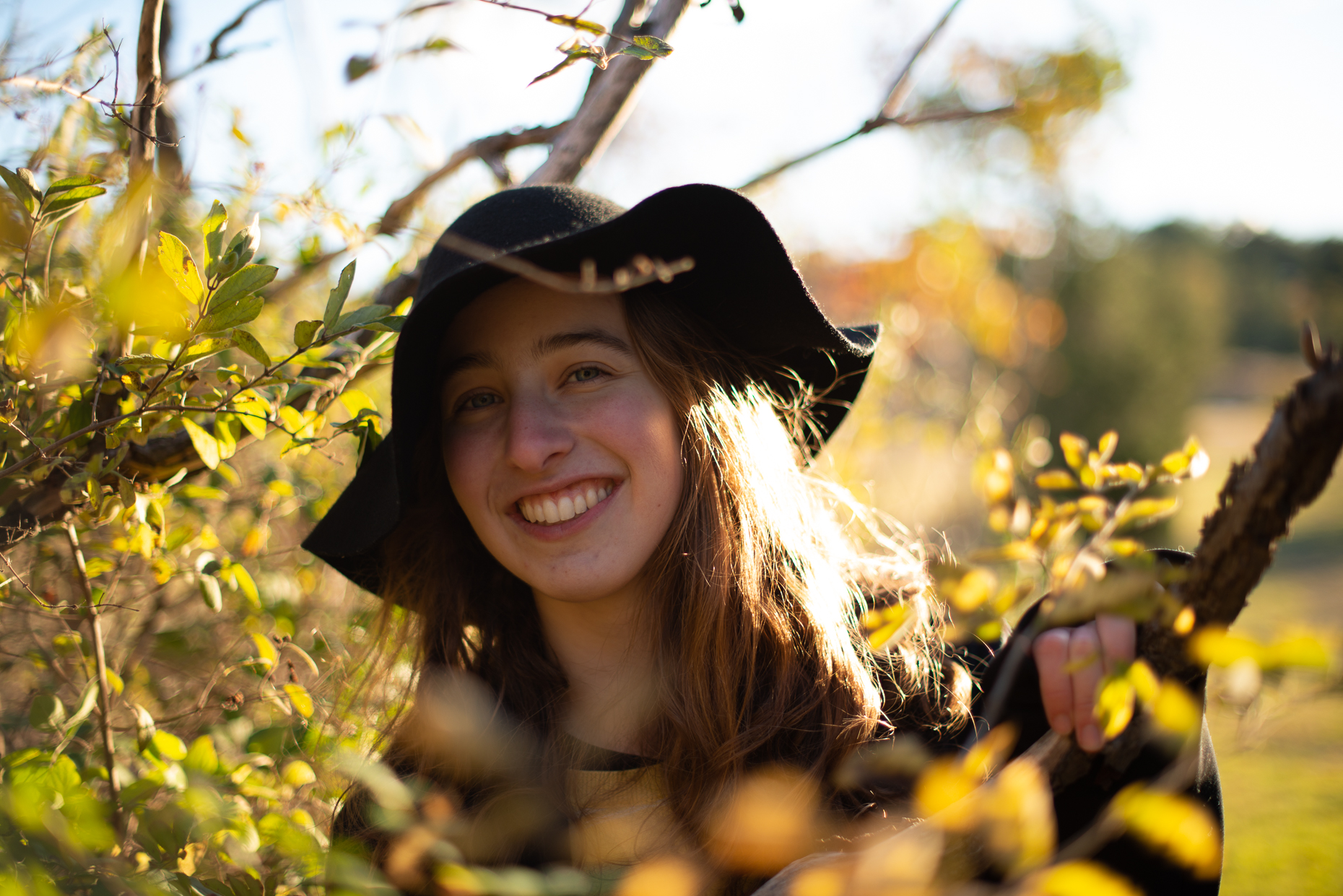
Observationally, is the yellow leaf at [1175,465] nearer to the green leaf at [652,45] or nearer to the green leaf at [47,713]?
the green leaf at [652,45]

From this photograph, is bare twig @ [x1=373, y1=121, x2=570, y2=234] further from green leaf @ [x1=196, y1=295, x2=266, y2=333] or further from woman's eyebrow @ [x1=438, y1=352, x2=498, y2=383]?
green leaf @ [x1=196, y1=295, x2=266, y2=333]

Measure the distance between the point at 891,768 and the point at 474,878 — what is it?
371 millimetres

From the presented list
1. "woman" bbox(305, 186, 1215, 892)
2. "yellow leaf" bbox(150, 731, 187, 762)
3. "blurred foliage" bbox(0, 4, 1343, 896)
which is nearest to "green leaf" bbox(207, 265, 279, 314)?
"blurred foliage" bbox(0, 4, 1343, 896)

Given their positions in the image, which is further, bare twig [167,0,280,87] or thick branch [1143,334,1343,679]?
bare twig [167,0,280,87]

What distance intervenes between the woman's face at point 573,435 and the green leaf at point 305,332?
1.75ft

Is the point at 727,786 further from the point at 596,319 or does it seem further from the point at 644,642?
the point at 596,319

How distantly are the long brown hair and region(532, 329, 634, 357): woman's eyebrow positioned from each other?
6cm

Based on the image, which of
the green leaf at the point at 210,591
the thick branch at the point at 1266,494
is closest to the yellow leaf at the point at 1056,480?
the thick branch at the point at 1266,494

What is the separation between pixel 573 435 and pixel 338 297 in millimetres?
619

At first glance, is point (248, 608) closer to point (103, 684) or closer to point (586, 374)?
point (103, 684)

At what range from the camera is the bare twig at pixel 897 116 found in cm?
165

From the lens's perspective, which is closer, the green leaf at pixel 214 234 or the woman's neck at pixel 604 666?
the green leaf at pixel 214 234

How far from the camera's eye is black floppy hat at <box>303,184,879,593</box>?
152 cm

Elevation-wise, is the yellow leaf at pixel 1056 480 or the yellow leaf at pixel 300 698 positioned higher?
the yellow leaf at pixel 1056 480
